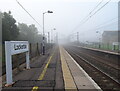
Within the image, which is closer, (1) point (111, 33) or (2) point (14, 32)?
(2) point (14, 32)

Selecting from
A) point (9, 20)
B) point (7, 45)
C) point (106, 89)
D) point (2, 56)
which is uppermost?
point (9, 20)

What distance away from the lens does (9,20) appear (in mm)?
49219

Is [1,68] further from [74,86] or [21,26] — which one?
[21,26]

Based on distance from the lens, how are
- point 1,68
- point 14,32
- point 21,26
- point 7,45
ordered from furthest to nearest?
point 21,26, point 14,32, point 1,68, point 7,45

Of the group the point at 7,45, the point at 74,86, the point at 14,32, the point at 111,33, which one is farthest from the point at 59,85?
the point at 111,33

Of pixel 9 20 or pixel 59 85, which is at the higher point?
pixel 9 20

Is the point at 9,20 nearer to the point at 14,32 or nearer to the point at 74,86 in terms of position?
the point at 14,32

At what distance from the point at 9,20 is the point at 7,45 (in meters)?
43.4

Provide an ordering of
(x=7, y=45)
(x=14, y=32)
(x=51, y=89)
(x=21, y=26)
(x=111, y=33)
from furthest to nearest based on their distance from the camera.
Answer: (x=111, y=33)
(x=21, y=26)
(x=14, y=32)
(x=7, y=45)
(x=51, y=89)

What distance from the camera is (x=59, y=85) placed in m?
7.58

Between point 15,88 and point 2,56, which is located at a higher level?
point 2,56

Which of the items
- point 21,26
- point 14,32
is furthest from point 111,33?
point 14,32

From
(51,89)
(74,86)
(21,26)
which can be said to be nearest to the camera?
(51,89)

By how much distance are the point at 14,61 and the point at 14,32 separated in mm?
37441
